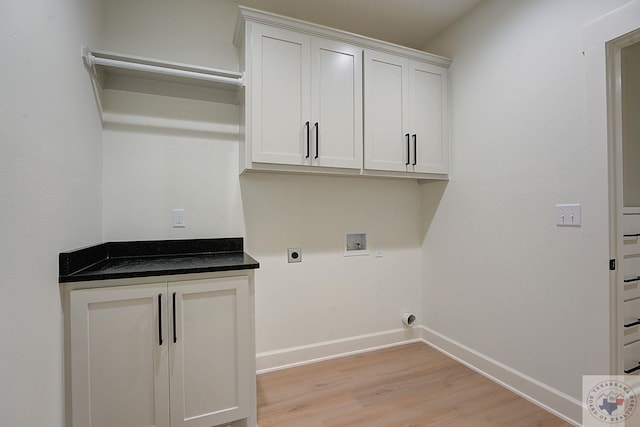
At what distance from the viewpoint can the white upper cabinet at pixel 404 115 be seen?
2.12m

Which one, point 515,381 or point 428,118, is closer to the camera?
point 515,381

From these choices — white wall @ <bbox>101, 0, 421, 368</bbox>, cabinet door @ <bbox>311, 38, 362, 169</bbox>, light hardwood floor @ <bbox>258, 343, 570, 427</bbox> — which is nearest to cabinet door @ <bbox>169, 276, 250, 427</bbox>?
light hardwood floor @ <bbox>258, 343, 570, 427</bbox>

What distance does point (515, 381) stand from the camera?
6.25ft

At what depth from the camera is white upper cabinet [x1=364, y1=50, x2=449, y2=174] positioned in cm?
212

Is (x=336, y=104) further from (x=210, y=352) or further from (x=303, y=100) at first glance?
(x=210, y=352)

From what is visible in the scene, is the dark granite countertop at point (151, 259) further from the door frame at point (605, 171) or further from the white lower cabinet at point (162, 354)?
the door frame at point (605, 171)

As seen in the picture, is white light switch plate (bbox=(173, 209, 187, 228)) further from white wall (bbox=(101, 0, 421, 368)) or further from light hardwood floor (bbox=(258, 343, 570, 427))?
light hardwood floor (bbox=(258, 343, 570, 427))

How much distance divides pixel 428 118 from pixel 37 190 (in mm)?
2428

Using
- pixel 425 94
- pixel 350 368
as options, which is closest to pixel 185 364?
pixel 350 368

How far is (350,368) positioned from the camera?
2.22m

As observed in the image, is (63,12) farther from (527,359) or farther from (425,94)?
(527,359)

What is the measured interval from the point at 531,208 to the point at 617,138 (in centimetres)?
53

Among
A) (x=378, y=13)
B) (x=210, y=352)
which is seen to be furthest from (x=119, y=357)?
(x=378, y=13)

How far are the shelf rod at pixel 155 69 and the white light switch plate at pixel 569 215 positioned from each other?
207 centimetres
